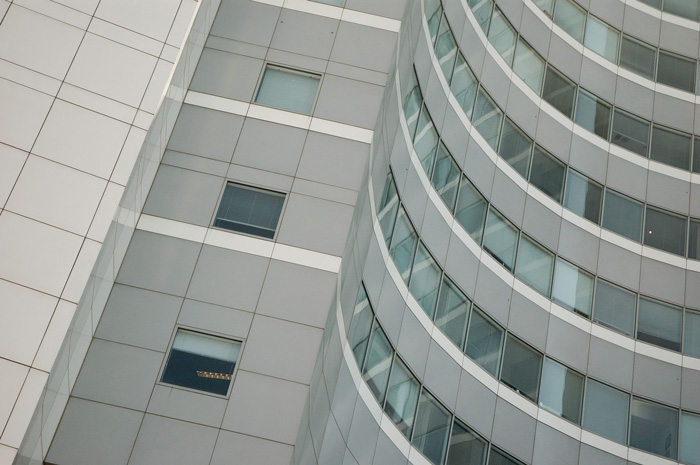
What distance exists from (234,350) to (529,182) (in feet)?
49.0

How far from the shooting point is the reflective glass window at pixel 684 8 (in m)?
37.9

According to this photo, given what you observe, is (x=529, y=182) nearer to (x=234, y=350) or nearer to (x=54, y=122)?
(x=234, y=350)

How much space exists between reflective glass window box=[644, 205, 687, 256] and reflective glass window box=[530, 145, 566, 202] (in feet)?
13.2

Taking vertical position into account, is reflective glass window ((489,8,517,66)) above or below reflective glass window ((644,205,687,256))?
above

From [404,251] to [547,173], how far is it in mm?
8854

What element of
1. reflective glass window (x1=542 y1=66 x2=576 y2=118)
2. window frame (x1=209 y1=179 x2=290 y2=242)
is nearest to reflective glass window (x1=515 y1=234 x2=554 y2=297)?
reflective glass window (x1=542 y1=66 x2=576 y2=118)

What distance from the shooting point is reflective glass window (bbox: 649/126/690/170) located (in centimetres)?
3544

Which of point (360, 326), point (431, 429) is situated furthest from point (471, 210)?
point (431, 429)

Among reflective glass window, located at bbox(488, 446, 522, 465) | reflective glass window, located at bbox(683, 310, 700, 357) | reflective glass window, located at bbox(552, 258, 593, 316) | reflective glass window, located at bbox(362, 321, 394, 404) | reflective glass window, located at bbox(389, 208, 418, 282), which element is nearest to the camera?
reflective glass window, located at bbox(362, 321, 394, 404)

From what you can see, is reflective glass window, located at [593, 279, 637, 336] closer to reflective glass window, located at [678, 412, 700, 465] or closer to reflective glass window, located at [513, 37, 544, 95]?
reflective glass window, located at [678, 412, 700, 465]

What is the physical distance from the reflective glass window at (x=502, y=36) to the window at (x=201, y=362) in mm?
16848

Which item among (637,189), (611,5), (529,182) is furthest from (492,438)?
(611,5)

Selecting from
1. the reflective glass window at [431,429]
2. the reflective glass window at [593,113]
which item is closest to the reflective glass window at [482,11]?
the reflective glass window at [593,113]

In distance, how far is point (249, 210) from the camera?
23.5 metres
